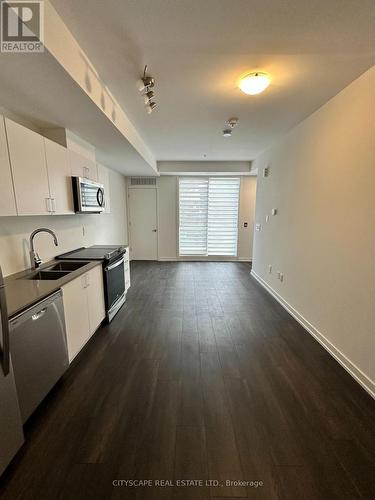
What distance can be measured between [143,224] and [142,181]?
122cm

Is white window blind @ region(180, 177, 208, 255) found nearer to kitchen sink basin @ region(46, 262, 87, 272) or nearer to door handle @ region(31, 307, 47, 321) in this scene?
kitchen sink basin @ region(46, 262, 87, 272)

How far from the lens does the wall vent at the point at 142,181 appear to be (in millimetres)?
5996

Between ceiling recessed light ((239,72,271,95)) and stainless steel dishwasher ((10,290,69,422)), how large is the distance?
2.54 m

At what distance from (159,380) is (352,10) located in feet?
9.97

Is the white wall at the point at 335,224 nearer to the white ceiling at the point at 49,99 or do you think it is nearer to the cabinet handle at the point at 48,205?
the white ceiling at the point at 49,99

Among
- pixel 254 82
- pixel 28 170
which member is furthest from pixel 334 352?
pixel 28 170

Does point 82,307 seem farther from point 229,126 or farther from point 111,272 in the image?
point 229,126

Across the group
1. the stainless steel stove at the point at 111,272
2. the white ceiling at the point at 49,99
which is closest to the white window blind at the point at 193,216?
the stainless steel stove at the point at 111,272

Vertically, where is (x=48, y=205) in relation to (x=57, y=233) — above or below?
above

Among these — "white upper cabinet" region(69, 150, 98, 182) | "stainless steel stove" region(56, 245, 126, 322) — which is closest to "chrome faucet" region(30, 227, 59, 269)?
"stainless steel stove" region(56, 245, 126, 322)

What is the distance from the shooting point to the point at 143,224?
6.26 m

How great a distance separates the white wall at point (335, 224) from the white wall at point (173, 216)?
2.54 metres

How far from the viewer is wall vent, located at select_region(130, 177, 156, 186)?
5996 millimetres

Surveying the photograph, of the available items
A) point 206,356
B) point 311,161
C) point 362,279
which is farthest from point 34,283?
point 311,161
